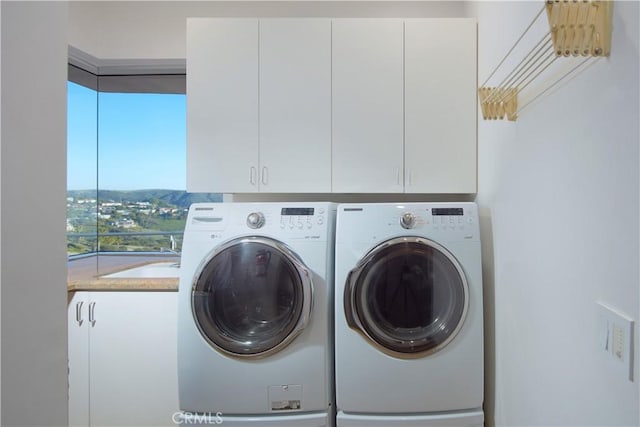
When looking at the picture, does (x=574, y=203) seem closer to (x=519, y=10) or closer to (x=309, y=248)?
(x=519, y=10)

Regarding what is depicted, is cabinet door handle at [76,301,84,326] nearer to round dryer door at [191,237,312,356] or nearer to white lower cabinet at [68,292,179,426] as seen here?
white lower cabinet at [68,292,179,426]

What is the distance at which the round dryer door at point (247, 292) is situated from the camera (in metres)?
1.62

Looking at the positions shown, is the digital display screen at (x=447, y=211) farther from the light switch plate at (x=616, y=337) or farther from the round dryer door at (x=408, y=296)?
the light switch plate at (x=616, y=337)

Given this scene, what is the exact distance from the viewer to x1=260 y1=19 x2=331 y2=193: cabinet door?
1928mm

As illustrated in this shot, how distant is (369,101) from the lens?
75.7 inches

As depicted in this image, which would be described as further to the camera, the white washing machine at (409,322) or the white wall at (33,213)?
the white washing machine at (409,322)

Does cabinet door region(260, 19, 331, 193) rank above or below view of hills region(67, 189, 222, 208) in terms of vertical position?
above

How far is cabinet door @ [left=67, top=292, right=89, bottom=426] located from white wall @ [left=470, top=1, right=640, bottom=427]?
209 centimetres

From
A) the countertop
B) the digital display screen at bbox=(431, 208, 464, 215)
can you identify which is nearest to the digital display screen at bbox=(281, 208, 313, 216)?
the digital display screen at bbox=(431, 208, 464, 215)

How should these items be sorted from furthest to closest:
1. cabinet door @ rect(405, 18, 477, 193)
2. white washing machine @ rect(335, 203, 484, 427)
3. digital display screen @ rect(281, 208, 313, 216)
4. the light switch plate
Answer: cabinet door @ rect(405, 18, 477, 193) → digital display screen @ rect(281, 208, 313, 216) → white washing machine @ rect(335, 203, 484, 427) → the light switch plate

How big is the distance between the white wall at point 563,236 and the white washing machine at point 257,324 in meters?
0.77

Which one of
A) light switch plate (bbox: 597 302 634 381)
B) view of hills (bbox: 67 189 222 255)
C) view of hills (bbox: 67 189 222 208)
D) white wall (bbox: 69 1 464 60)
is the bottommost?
light switch plate (bbox: 597 302 634 381)

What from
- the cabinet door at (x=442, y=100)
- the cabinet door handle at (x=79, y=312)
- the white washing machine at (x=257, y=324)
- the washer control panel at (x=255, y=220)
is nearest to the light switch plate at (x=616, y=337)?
the white washing machine at (x=257, y=324)

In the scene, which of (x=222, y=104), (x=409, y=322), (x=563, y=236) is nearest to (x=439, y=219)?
(x=409, y=322)
